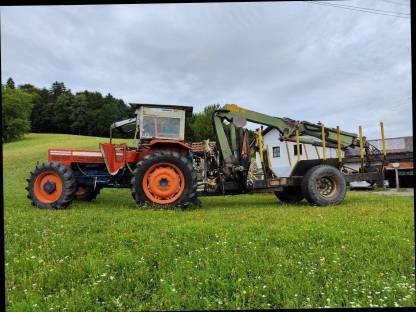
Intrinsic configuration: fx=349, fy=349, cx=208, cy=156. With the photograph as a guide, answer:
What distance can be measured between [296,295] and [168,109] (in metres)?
7.10

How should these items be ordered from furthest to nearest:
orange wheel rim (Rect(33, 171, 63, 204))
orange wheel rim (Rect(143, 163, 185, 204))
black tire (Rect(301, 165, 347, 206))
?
black tire (Rect(301, 165, 347, 206)) < orange wheel rim (Rect(33, 171, 63, 204)) < orange wheel rim (Rect(143, 163, 185, 204))

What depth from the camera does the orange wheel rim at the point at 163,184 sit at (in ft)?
28.6

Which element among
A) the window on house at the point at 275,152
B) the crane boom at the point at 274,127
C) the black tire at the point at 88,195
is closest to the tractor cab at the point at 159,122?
the crane boom at the point at 274,127

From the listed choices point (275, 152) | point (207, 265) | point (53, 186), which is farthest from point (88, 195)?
point (275, 152)

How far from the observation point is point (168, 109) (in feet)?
31.1

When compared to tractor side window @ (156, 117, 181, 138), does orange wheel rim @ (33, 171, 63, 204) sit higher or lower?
lower

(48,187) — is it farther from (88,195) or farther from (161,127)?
(161,127)

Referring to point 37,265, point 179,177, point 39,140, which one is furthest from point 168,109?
point 39,140

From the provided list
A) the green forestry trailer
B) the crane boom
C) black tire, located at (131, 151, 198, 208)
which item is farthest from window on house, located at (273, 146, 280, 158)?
black tire, located at (131, 151, 198, 208)

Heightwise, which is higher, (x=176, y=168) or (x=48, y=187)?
(x=176, y=168)

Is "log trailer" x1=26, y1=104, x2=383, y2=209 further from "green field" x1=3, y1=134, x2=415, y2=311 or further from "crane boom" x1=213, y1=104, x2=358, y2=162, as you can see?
"green field" x1=3, y1=134, x2=415, y2=311

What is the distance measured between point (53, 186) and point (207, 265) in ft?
20.9

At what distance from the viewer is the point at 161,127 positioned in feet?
30.9

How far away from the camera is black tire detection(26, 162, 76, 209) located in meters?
8.73
